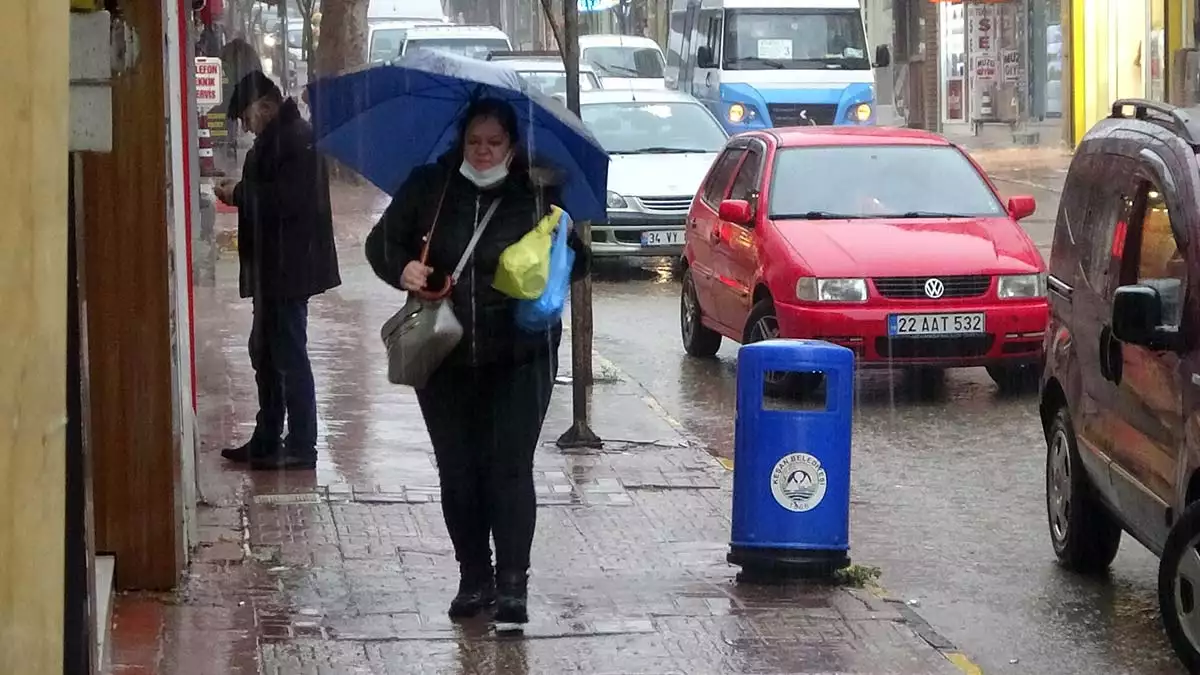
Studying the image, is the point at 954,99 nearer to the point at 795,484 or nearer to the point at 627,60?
the point at 627,60

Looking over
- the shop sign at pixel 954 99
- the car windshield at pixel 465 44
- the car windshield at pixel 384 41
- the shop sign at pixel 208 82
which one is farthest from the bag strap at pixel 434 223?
the shop sign at pixel 954 99

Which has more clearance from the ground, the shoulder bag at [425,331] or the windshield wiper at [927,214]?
the windshield wiper at [927,214]

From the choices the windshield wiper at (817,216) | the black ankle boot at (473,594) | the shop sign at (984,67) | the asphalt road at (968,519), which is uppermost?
the shop sign at (984,67)

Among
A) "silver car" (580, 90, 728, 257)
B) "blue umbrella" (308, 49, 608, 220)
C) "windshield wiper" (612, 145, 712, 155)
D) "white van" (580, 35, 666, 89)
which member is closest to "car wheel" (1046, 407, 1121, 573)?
"blue umbrella" (308, 49, 608, 220)

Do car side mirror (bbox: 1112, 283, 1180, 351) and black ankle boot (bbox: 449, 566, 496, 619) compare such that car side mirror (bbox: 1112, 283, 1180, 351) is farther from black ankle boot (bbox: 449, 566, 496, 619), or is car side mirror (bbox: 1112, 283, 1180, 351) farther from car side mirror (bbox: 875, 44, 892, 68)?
car side mirror (bbox: 875, 44, 892, 68)

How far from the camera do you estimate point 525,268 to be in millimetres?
6535

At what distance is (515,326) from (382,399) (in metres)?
5.66

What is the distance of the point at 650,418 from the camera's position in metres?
11.7

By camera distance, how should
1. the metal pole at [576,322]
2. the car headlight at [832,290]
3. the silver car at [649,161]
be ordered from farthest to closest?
the silver car at [649,161] < the car headlight at [832,290] < the metal pole at [576,322]

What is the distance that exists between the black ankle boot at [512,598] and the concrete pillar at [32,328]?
4.03 m

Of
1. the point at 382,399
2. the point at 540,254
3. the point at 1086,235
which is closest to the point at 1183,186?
the point at 1086,235

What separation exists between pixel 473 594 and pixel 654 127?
1368 cm

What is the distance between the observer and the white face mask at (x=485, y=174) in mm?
6672

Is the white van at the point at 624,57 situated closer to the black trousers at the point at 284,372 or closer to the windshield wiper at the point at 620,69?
the windshield wiper at the point at 620,69
